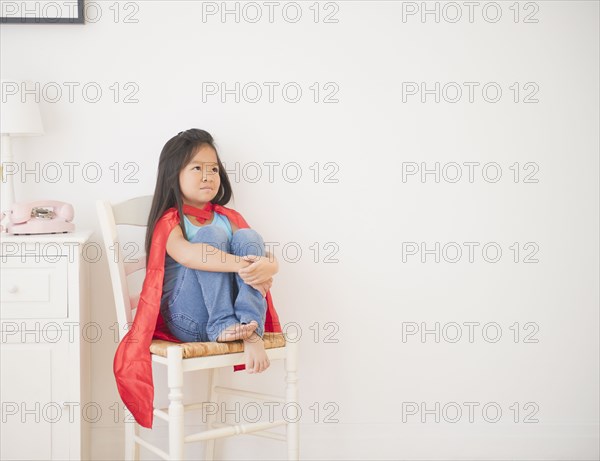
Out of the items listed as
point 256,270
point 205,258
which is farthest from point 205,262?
point 256,270

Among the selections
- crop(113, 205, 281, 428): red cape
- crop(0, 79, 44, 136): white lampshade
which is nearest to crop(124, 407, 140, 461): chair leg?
crop(113, 205, 281, 428): red cape

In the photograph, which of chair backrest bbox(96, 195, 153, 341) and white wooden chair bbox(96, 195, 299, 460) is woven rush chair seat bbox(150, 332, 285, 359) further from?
chair backrest bbox(96, 195, 153, 341)

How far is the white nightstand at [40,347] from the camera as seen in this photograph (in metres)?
1.96

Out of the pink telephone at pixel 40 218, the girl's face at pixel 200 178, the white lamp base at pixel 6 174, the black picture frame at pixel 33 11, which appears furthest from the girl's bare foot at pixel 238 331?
the black picture frame at pixel 33 11

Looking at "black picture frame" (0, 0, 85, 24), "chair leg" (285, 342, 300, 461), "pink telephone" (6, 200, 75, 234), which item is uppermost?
"black picture frame" (0, 0, 85, 24)

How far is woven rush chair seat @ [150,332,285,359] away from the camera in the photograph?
185 centimetres

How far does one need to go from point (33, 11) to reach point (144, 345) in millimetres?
1151

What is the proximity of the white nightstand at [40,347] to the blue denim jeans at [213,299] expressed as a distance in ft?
0.93

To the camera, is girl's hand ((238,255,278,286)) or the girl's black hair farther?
the girl's black hair

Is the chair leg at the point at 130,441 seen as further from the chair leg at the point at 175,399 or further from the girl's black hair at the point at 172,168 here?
the girl's black hair at the point at 172,168

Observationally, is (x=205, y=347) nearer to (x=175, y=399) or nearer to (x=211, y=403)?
(x=175, y=399)

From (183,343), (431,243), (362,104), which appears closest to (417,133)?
(362,104)

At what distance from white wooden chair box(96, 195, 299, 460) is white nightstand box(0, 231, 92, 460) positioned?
0.12 m

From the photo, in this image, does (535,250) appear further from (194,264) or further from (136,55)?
(136,55)
